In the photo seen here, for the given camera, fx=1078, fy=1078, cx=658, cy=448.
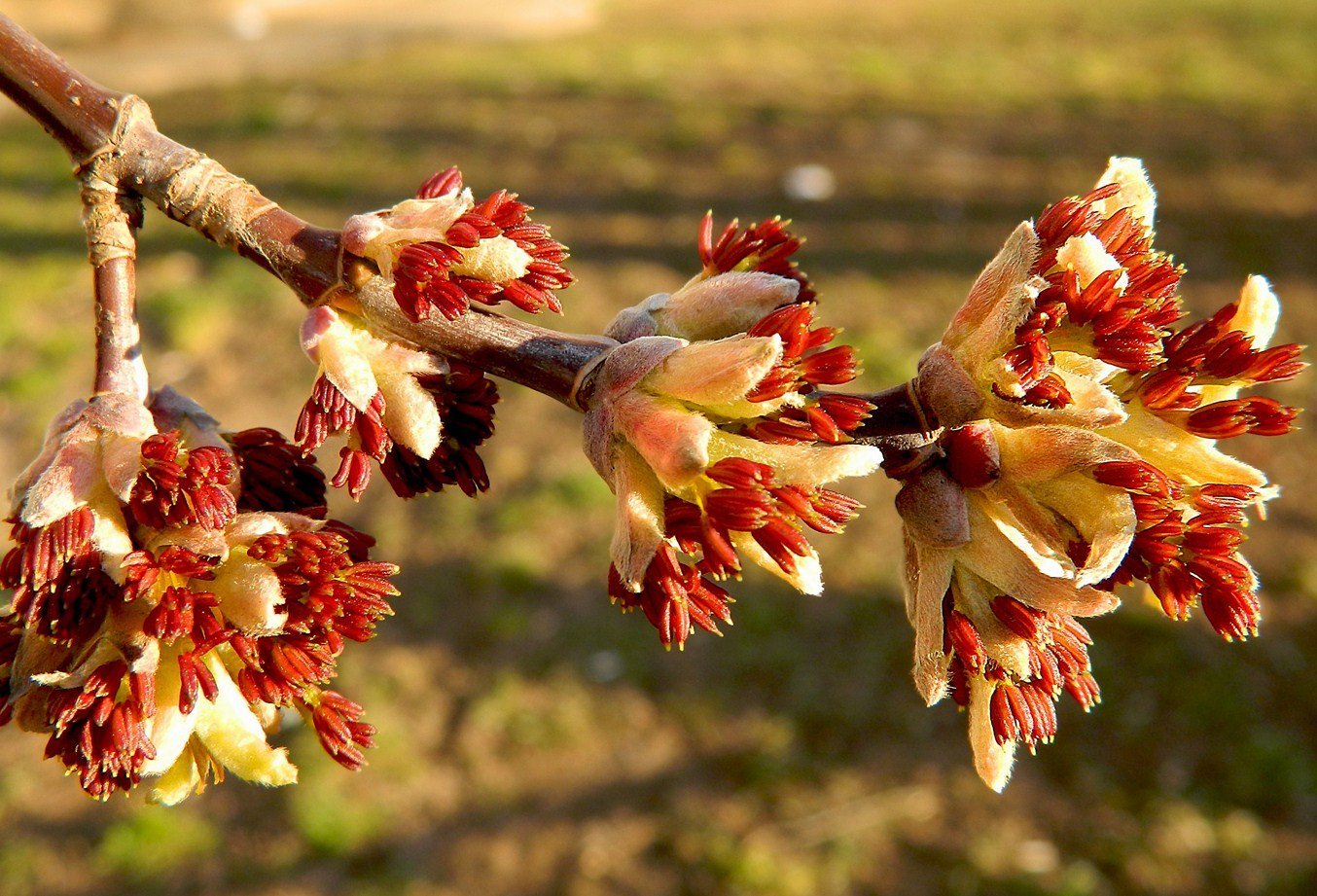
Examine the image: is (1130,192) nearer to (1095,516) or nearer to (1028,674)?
(1095,516)

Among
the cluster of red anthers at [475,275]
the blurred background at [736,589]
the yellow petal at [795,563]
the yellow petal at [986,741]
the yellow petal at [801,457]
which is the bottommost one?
the blurred background at [736,589]

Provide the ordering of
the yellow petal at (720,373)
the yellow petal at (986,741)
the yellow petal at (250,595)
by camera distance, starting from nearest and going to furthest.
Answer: the yellow petal at (720,373)
the yellow petal at (250,595)
the yellow petal at (986,741)

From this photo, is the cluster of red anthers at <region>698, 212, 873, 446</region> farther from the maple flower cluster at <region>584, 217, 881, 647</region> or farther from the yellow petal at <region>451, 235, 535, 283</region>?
the yellow petal at <region>451, 235, 535, 283</region>

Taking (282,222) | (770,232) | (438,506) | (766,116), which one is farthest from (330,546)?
(766,116)

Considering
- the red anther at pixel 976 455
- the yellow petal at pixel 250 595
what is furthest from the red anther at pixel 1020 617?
the yellow petal at pixel 250 595

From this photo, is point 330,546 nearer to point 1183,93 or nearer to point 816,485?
point 816,485

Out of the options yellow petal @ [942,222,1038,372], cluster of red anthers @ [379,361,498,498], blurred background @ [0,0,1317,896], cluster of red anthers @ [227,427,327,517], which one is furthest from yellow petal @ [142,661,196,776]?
blurred background @ [0,0,1317,896]

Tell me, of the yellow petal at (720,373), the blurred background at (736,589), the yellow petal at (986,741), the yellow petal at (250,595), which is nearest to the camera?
the yellow petal at (720,373)

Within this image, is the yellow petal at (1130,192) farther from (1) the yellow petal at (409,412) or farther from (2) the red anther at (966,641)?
(1) the yellow petal at (409,412)
